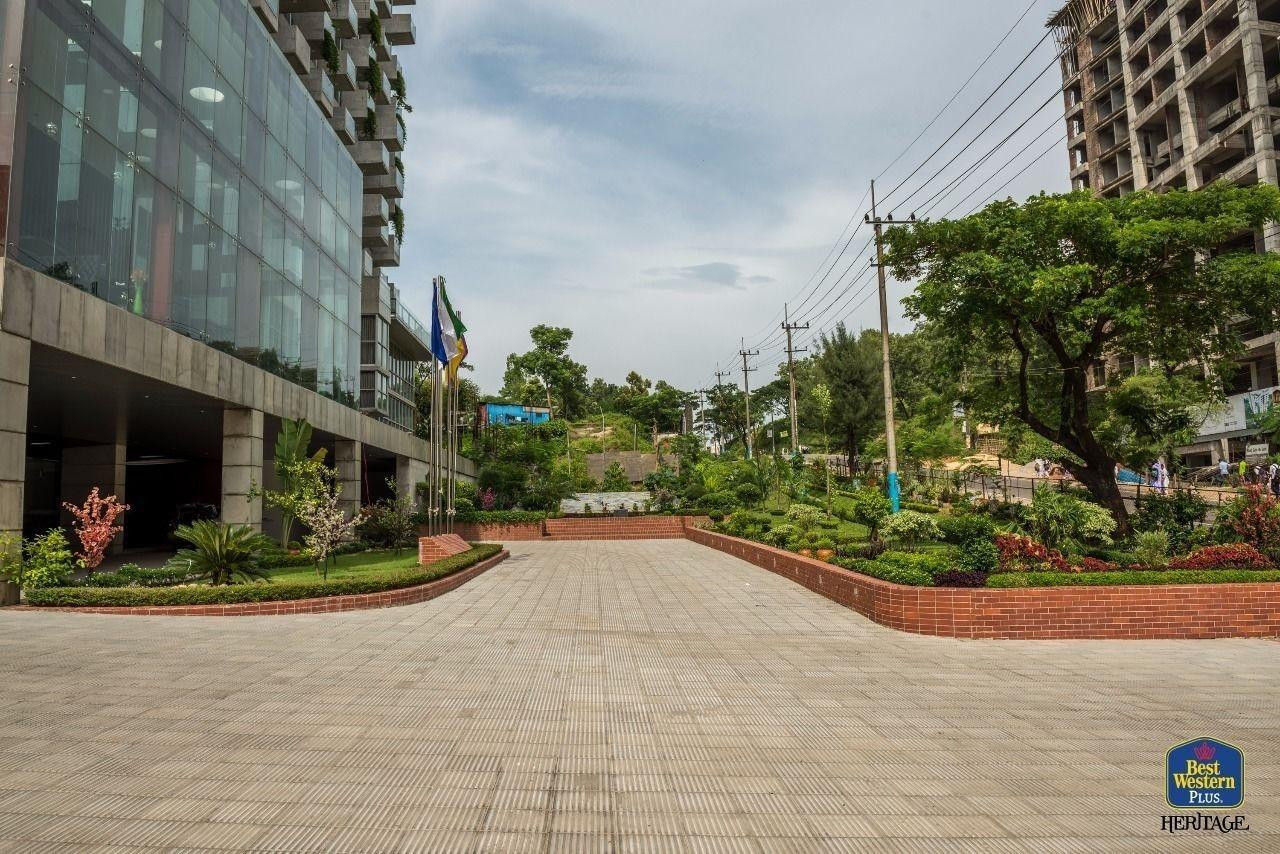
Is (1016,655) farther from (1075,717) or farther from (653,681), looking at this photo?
(653,681)

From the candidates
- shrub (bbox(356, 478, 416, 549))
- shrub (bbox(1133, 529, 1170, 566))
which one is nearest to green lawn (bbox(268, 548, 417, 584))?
shrub (bbox(356, 478, 416, 549))

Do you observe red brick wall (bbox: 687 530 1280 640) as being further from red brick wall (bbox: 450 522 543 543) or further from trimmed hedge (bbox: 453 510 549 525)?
trimmed hedge (bbox: 453 510 549 525)

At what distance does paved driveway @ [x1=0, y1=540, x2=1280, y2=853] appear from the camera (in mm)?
4266

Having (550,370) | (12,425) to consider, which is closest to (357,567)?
(12,425)

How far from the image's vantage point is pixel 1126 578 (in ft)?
36.2

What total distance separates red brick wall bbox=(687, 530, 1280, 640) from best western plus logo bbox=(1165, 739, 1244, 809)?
4.63 metres

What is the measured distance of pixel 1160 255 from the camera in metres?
16.4

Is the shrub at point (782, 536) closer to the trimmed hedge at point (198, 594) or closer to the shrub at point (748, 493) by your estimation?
the trimmed hedge at point (198, 594)

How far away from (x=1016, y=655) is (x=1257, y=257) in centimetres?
1241

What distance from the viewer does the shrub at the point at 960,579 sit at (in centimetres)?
1093

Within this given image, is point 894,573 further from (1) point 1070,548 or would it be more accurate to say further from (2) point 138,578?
(2) point 138,578

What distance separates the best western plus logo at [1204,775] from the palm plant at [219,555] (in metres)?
13.2

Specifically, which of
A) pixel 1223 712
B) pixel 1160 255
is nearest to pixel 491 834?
pixel 1223 712

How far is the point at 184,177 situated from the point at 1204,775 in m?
19.8
